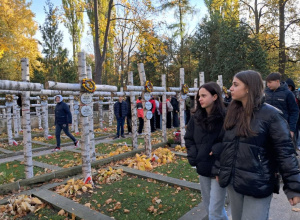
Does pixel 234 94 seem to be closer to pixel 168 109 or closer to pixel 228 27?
pixel 168 109

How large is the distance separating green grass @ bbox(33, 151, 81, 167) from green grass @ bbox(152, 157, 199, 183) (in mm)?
2532

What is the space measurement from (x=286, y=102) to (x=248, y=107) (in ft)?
11.1

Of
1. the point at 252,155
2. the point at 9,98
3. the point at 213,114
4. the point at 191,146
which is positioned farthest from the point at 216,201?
the point at 9,98

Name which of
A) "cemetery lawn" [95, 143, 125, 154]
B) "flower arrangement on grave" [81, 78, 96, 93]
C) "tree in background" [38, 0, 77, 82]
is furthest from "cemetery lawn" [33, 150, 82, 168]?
"tree in background" [38, 0, 77, 82]

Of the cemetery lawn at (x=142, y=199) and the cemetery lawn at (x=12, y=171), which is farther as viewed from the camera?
the cemetery lawn at (x=12, y=171)

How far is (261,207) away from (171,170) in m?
4.08

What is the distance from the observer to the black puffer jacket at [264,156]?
1919 millimetres

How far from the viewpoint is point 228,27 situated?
17.3 meters

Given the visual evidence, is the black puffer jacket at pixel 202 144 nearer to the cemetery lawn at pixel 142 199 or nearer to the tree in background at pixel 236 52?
the cemetery lawn at pixel 142 199

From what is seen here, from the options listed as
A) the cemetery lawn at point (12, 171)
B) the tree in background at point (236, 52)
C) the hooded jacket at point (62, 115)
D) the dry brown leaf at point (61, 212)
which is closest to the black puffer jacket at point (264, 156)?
the dry brown leaf at point (61, 212)

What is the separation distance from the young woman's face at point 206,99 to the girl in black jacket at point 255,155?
558mm

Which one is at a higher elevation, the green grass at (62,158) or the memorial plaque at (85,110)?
the memorial plaque at (85,110)

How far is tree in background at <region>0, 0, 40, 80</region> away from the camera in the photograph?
17.9 m

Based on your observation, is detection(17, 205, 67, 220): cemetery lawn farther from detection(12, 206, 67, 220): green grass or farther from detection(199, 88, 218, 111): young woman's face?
detection(199, 88, 218, 111): young woman's face
